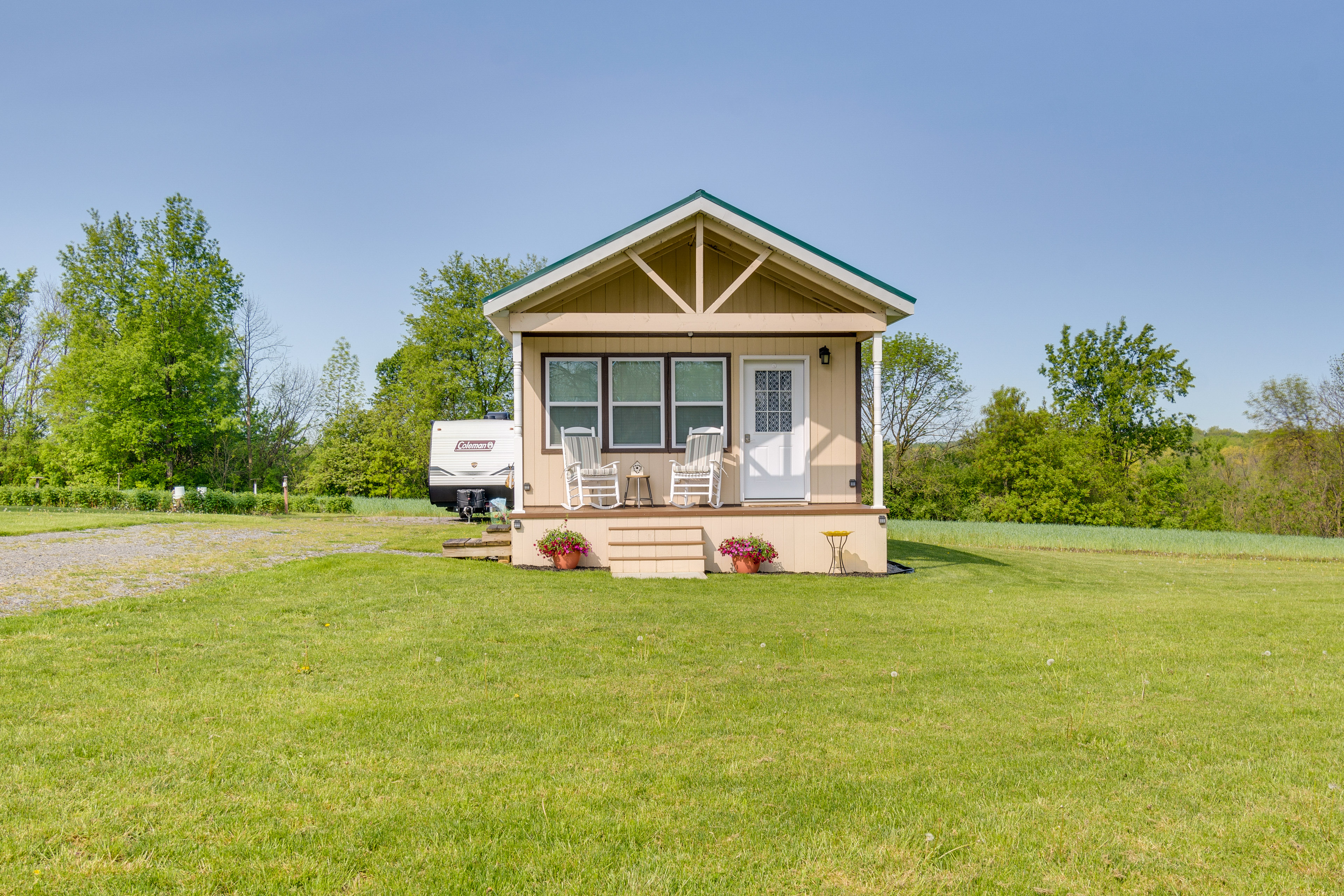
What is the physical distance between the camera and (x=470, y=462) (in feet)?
65.8

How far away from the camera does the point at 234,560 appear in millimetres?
9969

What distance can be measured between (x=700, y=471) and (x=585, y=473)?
1.73m

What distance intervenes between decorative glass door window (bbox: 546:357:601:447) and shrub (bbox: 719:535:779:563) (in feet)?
9.31

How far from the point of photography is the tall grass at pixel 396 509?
82.0 ft

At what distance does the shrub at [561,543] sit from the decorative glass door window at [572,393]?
1.76m

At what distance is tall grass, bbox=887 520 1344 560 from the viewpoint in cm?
1861

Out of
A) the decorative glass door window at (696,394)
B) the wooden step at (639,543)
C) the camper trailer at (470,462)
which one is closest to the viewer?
the wooden step at (639,543)

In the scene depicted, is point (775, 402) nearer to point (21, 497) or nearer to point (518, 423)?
point (518, 423)

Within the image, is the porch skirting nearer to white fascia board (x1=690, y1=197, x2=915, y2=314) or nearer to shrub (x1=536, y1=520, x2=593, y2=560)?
shrub (x1=536, y1=520, x2=593, y2=560)

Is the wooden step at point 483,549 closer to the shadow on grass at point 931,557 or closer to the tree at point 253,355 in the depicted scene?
the shadow on grass at point 931,557

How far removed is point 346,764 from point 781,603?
212 inches

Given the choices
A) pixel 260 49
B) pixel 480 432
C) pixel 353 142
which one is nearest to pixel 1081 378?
pixel 480 432

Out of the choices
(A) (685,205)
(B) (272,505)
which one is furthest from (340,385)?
(A) (685,205)

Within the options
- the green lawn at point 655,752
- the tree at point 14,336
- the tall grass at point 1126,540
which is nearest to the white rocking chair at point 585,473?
the green lawn at point 655,752
